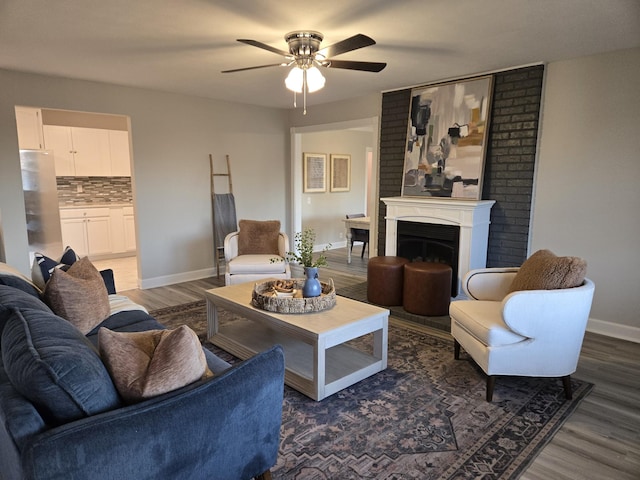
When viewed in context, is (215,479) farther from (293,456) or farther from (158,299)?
(158,299)

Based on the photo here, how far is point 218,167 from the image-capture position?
5.89 meters

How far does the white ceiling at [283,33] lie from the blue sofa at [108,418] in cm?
210

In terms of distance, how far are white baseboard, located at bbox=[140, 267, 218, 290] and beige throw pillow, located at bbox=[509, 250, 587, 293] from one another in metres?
4.33

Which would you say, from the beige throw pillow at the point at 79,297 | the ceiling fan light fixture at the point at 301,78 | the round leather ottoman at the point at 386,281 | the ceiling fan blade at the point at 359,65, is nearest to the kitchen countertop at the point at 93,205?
the beige throw pillow at the point at 79,297

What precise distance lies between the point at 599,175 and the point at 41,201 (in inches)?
257

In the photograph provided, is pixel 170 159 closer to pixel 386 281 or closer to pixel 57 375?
pixel 386 281

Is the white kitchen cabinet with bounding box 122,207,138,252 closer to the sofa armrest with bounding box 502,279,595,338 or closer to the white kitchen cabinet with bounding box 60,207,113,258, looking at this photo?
the white kitchen cabinet with bounding box 60,207,113,258

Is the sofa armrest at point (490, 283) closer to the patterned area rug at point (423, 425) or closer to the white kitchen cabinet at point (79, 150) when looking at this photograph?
the patterned area rug at point (423, 425)

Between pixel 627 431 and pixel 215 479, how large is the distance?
2.30 m

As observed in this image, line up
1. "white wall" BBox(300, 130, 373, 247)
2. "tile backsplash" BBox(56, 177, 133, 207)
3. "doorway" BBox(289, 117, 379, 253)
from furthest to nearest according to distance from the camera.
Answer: "white wall" BBox(300, 130, 373, 247) → "tile backsplash" BBox(56, 177, 133, 207) → "doorway" BBox(289, 117, 379, 253)

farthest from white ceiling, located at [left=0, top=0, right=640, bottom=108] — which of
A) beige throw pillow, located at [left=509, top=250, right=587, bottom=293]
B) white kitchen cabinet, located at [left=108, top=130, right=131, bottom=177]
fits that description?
white kitchen cabinet, located at [left=108, top=130, right=131, bottom=177]

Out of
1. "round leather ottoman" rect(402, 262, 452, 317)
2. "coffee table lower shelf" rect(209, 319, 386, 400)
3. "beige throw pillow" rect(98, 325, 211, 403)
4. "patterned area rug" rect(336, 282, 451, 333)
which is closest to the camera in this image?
"beige throw pillow" rect(98, 325, 211, 403)

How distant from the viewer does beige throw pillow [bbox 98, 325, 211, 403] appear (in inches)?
51.9

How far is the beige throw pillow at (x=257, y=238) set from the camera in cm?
490
